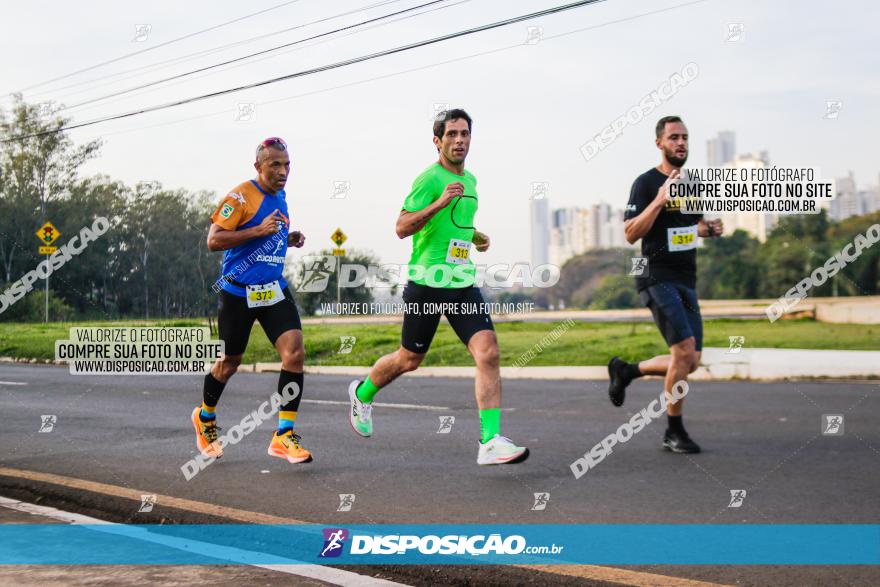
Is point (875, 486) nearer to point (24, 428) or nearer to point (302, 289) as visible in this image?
point (302, 289)

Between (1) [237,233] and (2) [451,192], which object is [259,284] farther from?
(2) [451,192]

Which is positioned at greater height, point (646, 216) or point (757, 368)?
point (646, 216)

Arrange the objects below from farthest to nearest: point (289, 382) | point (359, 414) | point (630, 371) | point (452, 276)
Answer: point (630, 371)
point (359, 414)
point (289, 382)
point (452, 276)

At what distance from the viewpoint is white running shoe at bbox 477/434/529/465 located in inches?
230

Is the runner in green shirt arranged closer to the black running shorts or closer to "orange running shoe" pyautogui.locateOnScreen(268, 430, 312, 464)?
"orange running shoe" pyautogui.locateOnScreen(268, 430, 312, 464)

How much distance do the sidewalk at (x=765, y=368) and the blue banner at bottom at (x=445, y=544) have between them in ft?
30.4

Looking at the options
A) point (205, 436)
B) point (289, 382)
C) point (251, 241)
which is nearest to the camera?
point (251, 241)

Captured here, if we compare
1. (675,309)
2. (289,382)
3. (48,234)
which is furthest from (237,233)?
(48,234)

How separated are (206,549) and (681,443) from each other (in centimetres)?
380

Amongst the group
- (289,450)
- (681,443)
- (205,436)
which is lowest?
(681,443)

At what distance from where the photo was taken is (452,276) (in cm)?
586

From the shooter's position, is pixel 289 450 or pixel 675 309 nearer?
pixel 289 450

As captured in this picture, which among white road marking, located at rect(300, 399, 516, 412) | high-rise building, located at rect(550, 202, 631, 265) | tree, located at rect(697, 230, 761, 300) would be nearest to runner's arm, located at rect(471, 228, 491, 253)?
white road marking, located at rect(300, 399, 516, 412)

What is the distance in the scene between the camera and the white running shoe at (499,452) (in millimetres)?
5836
